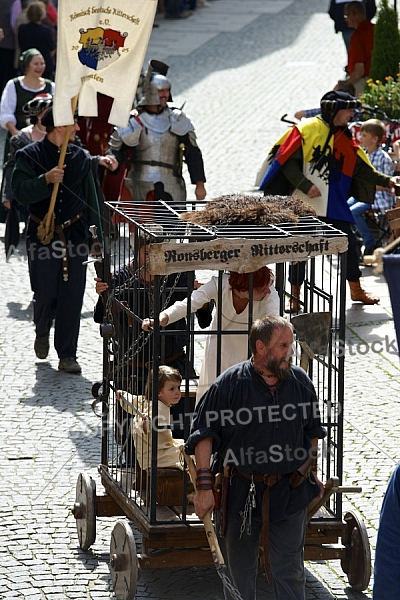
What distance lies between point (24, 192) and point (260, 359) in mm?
4282

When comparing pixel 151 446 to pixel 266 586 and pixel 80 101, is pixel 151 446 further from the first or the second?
pixel 80 101

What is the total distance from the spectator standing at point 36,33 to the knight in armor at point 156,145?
6051mm

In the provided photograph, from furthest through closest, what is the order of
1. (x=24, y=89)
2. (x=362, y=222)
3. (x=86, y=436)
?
1. (x=24, y=89)
2. (x=362, y=222)
3. (x=86, y=436)

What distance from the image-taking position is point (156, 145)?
11070 mm

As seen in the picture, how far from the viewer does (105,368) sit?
6.73 metres

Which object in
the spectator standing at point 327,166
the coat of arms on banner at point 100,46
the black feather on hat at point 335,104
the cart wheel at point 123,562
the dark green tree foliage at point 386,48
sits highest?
the dark green tree foliage at point 386,48

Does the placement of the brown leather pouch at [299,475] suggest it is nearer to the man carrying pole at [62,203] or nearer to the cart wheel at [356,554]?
the cart wheel at [356,554]

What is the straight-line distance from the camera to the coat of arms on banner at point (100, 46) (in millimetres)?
7598

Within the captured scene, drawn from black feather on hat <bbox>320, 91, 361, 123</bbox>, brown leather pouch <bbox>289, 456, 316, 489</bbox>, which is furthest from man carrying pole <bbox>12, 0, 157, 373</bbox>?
brown leather pouch <bbox>289, 456, 316, 489</bbox>

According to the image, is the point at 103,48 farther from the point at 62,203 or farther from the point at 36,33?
the point at 36,33

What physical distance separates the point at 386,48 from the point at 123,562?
10970 millimetres

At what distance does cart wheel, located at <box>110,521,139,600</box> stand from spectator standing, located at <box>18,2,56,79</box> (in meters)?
12.1

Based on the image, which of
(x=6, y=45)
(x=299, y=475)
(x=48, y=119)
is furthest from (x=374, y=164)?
(x=6, y=45)

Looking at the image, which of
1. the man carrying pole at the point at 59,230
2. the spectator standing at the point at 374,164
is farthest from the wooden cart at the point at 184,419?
the spectator standing at the point at 374,164
